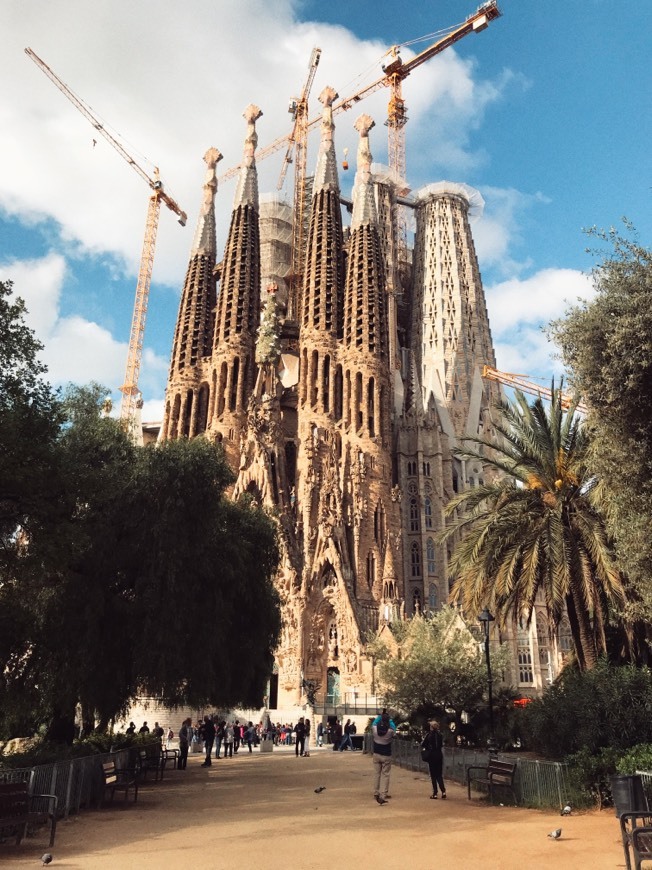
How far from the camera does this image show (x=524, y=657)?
54.8 metres

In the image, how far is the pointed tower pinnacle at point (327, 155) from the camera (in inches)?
2303

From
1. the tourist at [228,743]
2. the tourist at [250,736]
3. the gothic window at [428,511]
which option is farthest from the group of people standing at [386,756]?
the gothic window at [428,511]

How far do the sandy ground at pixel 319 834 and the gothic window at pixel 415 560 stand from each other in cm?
3815

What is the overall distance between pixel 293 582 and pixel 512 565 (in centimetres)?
2826

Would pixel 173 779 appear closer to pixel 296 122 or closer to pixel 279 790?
pixel 279 790

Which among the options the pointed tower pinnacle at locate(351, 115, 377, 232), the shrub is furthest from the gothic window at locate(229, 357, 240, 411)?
the shrub

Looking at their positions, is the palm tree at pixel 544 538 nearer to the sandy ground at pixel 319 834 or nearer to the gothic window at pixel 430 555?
the sandy ground at pixel 319 834

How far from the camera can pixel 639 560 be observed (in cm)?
1279

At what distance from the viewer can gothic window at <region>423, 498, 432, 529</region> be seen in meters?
52.6

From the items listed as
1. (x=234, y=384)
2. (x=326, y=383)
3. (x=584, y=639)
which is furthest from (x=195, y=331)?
(x=584, y=639)

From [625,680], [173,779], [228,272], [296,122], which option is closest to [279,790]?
[173,779]

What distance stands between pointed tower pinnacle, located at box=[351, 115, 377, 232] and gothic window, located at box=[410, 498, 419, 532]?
71.1 ft

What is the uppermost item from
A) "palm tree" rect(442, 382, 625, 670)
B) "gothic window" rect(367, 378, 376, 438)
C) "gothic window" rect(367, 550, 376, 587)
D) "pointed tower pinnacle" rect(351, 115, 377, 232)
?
"pointed tower pinnacle" rect(351, 115, 377, 232)

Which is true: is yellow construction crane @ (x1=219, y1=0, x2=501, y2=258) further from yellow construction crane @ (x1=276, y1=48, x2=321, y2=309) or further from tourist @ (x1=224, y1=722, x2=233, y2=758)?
tourist @ (x1=224, y1=722, x2=233, y2=758)
